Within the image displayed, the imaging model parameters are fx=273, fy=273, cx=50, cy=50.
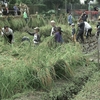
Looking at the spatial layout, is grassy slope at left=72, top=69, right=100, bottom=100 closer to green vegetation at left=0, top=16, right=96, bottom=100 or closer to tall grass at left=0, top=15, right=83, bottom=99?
green vegetation at left=0, top=16, right=96, bottom=100

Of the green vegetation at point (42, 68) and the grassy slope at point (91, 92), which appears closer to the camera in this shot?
the grassy slope at point (91, 92)

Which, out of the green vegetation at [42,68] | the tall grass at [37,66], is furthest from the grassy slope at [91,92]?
the tall grass at [37,66]

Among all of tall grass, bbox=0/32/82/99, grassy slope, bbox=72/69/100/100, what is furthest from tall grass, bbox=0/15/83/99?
grassy slope, bbox=72/69/100/100

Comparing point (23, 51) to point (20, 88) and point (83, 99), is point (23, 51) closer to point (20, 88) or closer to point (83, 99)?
point (20, 88)

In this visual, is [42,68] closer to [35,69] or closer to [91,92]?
[35,69]

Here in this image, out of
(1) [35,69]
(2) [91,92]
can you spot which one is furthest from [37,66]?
(2) [91,92]

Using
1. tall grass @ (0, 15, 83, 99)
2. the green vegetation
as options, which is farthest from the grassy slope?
tall grass @ (0, 15, 83, 99)

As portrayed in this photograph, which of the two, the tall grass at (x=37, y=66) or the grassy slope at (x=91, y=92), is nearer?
the grassy slope at (x=91, y=92)

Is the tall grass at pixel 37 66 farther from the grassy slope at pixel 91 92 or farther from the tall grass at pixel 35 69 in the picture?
the grassy slope at pixel 91 92

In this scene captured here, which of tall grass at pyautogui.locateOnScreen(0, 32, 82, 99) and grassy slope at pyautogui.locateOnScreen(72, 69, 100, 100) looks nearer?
grassy slope at pyautogui.locateOnScreen(72, 69, 100, 100)

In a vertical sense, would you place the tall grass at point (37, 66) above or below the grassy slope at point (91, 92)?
above

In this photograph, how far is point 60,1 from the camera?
52438 mm

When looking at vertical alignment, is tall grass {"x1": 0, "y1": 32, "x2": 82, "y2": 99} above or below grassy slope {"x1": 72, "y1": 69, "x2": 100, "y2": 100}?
above

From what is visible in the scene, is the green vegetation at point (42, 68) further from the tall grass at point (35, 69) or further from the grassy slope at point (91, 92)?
the grassy slope at point (91, 92)
